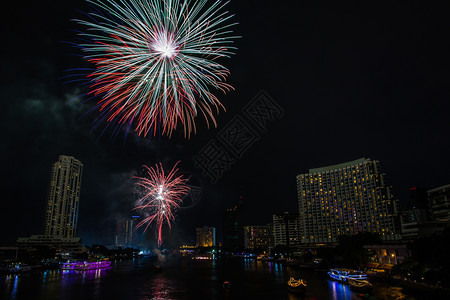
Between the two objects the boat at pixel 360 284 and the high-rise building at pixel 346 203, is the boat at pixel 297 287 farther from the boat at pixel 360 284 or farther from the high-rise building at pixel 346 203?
the high-rise building at pixel 346 203

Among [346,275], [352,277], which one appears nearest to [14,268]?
[346,275]

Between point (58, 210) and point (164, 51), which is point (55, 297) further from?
point (58, 210)

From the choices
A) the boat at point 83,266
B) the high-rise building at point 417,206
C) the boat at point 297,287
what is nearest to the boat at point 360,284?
the boat at point 297,287

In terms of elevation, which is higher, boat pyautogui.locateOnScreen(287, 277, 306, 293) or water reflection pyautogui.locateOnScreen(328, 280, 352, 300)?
boat pyautogui.locateOnScreen(287, 277, 306, 293)

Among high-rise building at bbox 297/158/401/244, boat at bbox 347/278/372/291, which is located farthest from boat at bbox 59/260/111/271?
high-rise building at bbox 297/158/401/244

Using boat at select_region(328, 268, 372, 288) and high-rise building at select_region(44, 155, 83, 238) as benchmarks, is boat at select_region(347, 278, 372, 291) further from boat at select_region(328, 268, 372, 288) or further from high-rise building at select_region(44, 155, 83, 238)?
high-rise building at select_region(44, 155, 83, 238)

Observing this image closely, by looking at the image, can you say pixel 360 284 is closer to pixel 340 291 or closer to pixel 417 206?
pixel 340 291
